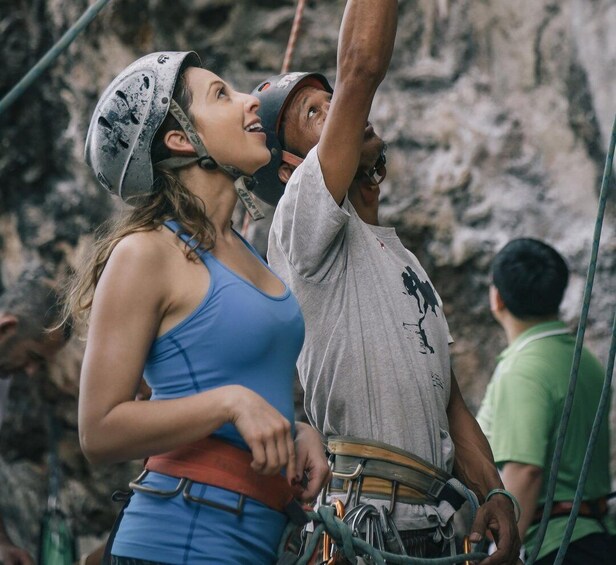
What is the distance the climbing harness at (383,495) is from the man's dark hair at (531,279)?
4.52 ft

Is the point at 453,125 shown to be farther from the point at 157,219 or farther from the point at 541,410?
the point at 157,219

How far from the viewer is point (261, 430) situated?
1729mm

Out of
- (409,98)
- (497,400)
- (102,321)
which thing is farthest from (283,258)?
(409,98)

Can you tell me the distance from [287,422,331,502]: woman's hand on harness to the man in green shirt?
5.16 ft

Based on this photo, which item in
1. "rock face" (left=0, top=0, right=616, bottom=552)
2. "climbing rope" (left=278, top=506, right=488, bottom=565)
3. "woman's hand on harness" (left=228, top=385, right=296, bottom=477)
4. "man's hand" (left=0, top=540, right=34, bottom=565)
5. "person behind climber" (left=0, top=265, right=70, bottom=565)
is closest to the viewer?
"woman's hand on harness" (left=228, top=385, right=296, bottom=477)

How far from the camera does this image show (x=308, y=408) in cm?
252

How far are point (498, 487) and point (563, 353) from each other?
1.17 m

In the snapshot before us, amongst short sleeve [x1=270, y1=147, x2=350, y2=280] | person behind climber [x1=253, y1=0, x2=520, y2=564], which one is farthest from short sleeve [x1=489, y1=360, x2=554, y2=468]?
short sleeve [x1=270, y1=147, x2=350, y2=280]

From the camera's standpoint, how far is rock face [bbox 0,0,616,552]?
529cm

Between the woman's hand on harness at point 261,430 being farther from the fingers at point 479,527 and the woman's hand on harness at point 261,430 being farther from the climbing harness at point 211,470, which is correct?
the fingers at point 479,527

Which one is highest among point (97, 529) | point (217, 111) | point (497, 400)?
point (217, 111)

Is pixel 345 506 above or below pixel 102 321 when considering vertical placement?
below

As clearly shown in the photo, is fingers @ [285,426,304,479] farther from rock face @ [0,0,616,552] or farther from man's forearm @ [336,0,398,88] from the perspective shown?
rock face @ [0,0,616,552]

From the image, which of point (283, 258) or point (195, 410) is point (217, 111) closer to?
point (283, 258)
